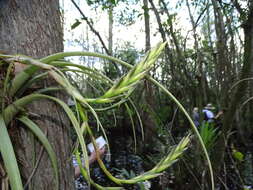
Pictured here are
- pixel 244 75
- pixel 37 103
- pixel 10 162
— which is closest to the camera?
pixel 10 162

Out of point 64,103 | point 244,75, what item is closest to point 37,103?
point 64,103

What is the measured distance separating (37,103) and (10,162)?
0.44ft

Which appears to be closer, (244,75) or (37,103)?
(37,103)

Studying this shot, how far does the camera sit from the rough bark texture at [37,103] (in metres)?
0.39

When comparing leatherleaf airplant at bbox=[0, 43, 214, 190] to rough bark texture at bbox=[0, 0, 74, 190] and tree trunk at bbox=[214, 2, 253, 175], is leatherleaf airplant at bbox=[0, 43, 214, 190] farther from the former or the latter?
tree trunk at bbox=[214, 2, 253, 175]

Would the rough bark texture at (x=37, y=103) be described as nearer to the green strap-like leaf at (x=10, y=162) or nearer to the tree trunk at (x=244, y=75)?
the green strap-like leaf at (x=10, y=162)

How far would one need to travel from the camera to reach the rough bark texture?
15.5 inches

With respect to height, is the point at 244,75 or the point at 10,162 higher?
the point at 244,75

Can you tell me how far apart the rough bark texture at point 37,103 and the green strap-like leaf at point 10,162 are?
77mm

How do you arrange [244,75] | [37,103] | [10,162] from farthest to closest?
[244,75], [37,103], [10,162]

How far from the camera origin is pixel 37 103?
41 centimetres

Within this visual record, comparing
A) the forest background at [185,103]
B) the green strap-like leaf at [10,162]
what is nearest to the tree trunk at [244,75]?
the forest background at [185,103]

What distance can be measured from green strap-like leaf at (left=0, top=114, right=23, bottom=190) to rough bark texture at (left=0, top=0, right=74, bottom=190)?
0.08m

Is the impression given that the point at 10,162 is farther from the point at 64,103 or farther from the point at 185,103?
the point at 185,103
